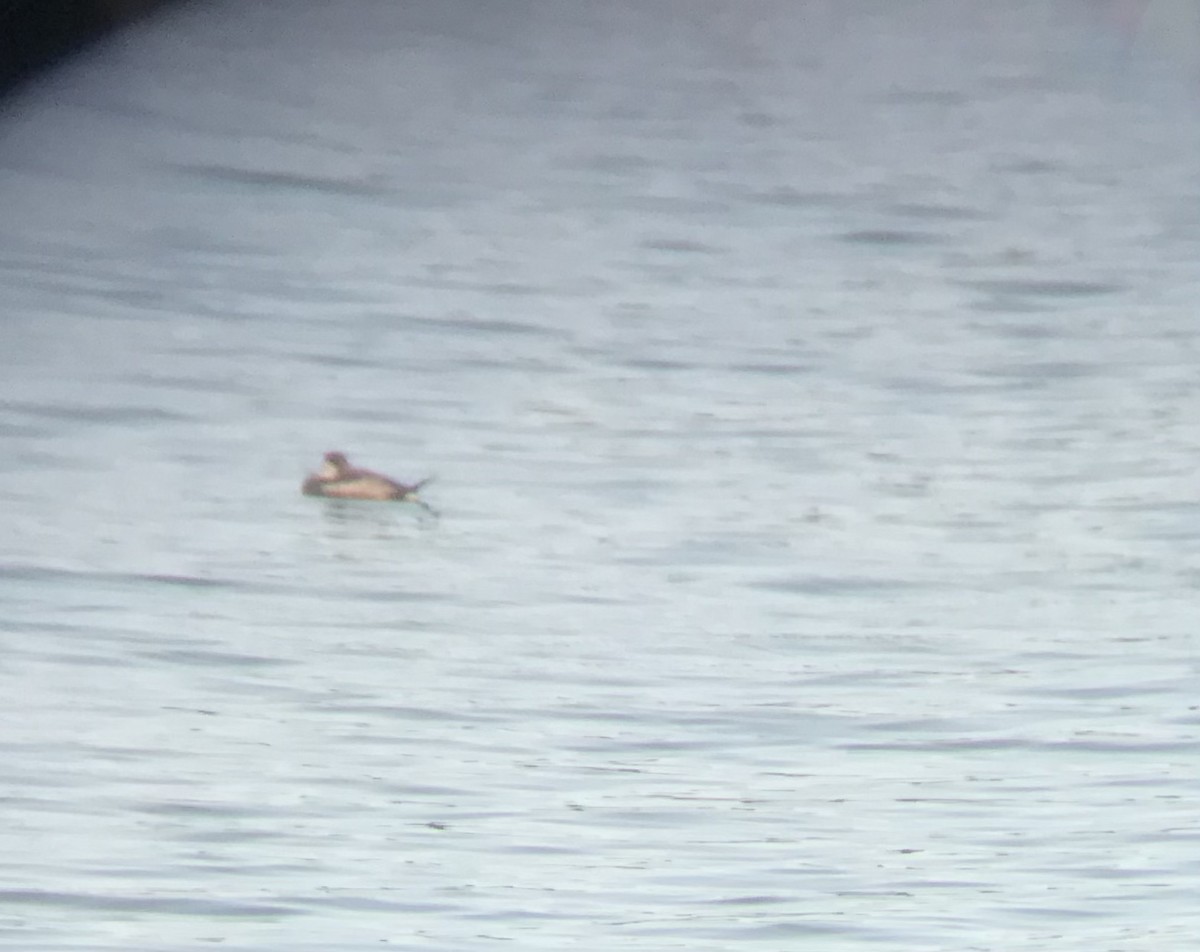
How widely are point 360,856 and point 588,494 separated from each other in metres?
0.40

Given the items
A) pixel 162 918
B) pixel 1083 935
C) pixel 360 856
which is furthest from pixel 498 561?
pixel 1083 935

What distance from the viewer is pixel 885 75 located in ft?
5.93

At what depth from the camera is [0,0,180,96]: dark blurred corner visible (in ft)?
5.28

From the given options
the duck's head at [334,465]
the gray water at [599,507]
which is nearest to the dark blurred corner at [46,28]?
the gray water at [599,507]

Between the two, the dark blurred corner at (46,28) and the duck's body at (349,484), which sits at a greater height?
the dark blurred corner at (46,28)

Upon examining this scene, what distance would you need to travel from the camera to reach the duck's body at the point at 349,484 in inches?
58.5

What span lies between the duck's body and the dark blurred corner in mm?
429

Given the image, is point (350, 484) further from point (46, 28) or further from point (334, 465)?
point (46, 28)

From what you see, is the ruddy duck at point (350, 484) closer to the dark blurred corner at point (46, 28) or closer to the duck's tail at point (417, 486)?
the duck's tail at point (417, 486)

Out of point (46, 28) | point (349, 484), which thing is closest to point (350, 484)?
point (349, 484)

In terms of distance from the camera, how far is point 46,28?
5.38ft

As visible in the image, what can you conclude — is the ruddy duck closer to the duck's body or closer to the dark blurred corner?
the duck's body

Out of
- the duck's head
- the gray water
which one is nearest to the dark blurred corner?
the gray water

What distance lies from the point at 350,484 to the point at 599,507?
0.20 m
